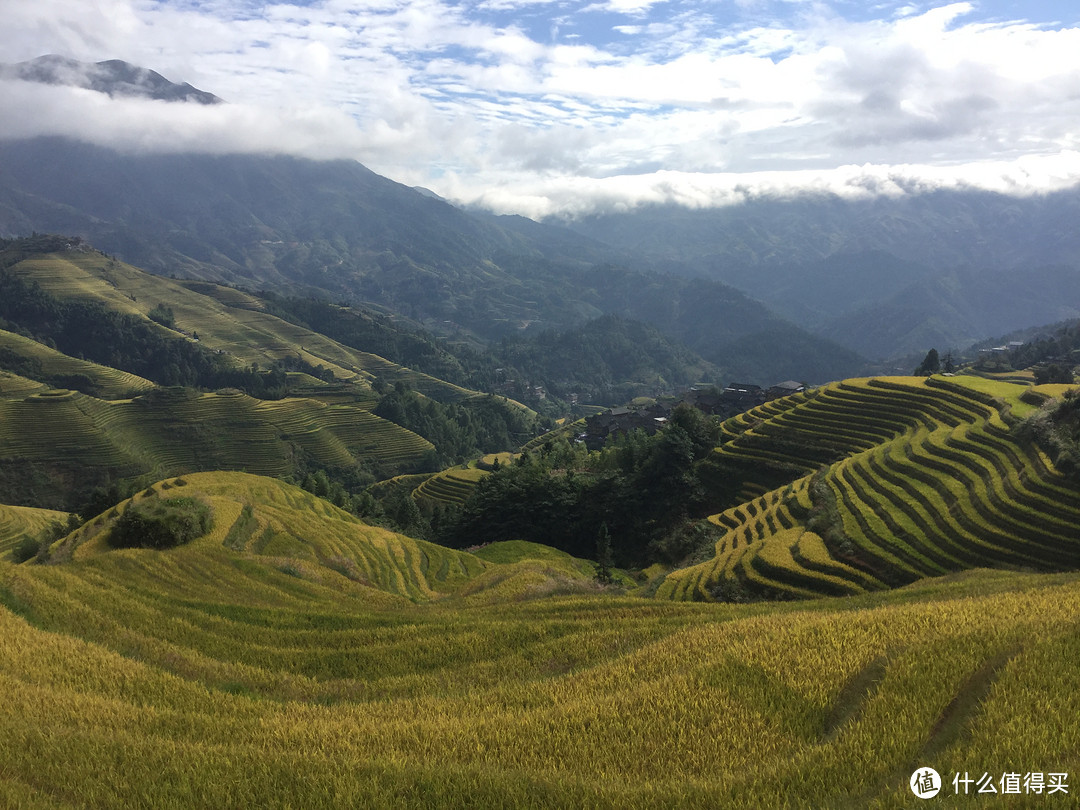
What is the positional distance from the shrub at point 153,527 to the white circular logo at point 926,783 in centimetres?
2515

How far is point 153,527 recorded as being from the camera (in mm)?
24141

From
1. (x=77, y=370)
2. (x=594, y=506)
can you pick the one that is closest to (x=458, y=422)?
(x=77, y=370)

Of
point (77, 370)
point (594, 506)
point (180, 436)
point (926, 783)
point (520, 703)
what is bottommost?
point (180, 436)

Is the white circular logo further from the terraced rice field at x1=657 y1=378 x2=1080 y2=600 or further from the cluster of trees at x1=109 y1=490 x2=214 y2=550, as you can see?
the terraced rice field at x1=657 y1=378 x2=1080 y2=600

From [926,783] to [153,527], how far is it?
25.9 metres

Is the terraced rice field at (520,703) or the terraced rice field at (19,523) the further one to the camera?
the terraced rice field at (19,523)

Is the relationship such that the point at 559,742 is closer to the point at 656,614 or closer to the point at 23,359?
the point at 656,614

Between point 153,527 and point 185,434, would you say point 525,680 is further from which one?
point 185,434

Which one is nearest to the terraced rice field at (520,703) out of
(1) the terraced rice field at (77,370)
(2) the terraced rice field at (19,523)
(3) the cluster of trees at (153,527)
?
(3) the cluster of trees at (153,527)

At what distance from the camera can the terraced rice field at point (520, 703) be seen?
21.0ft

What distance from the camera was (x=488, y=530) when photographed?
6228cm

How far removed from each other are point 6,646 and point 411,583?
83.2 ft

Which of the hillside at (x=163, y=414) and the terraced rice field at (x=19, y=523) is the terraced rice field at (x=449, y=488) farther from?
the terraced rice field at (x=19, y=523)

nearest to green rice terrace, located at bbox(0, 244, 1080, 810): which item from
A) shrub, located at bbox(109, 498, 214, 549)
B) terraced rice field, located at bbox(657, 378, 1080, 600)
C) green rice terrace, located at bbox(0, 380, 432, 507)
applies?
shrub, located at bbox(109, 498, 214, 549)
